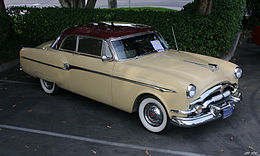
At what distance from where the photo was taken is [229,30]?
9.64m

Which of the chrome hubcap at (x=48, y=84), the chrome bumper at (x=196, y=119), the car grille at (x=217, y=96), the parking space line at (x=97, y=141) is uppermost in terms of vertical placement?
the car grille at (x=217, y=96)

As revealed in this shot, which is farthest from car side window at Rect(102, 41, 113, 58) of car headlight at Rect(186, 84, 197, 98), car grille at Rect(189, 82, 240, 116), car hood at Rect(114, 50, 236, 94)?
car grille at Rect(189, 82, 240, 116)

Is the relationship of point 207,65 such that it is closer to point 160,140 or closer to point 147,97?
point 147,97

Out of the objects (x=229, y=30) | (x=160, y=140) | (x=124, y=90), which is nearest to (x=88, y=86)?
(x=124, y=90)

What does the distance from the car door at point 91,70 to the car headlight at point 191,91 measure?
155 cm

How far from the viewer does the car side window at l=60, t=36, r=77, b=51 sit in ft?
21.1

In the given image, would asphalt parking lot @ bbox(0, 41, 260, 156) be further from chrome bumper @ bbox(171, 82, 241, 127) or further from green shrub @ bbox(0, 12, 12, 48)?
green shrub @ bbox(0, 12, 12, 48)

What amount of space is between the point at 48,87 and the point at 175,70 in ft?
11.1

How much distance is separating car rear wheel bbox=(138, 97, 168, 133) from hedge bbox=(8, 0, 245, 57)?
4.23 meters

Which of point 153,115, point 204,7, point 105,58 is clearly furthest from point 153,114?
point 204,7

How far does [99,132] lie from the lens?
536cm

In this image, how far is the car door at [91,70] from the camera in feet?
18.8

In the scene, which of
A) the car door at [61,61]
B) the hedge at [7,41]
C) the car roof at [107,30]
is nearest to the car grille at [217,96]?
the car roof at [107,30]

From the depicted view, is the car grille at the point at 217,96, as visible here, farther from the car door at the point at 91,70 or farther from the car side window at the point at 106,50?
the car side window at the point at 106,50
